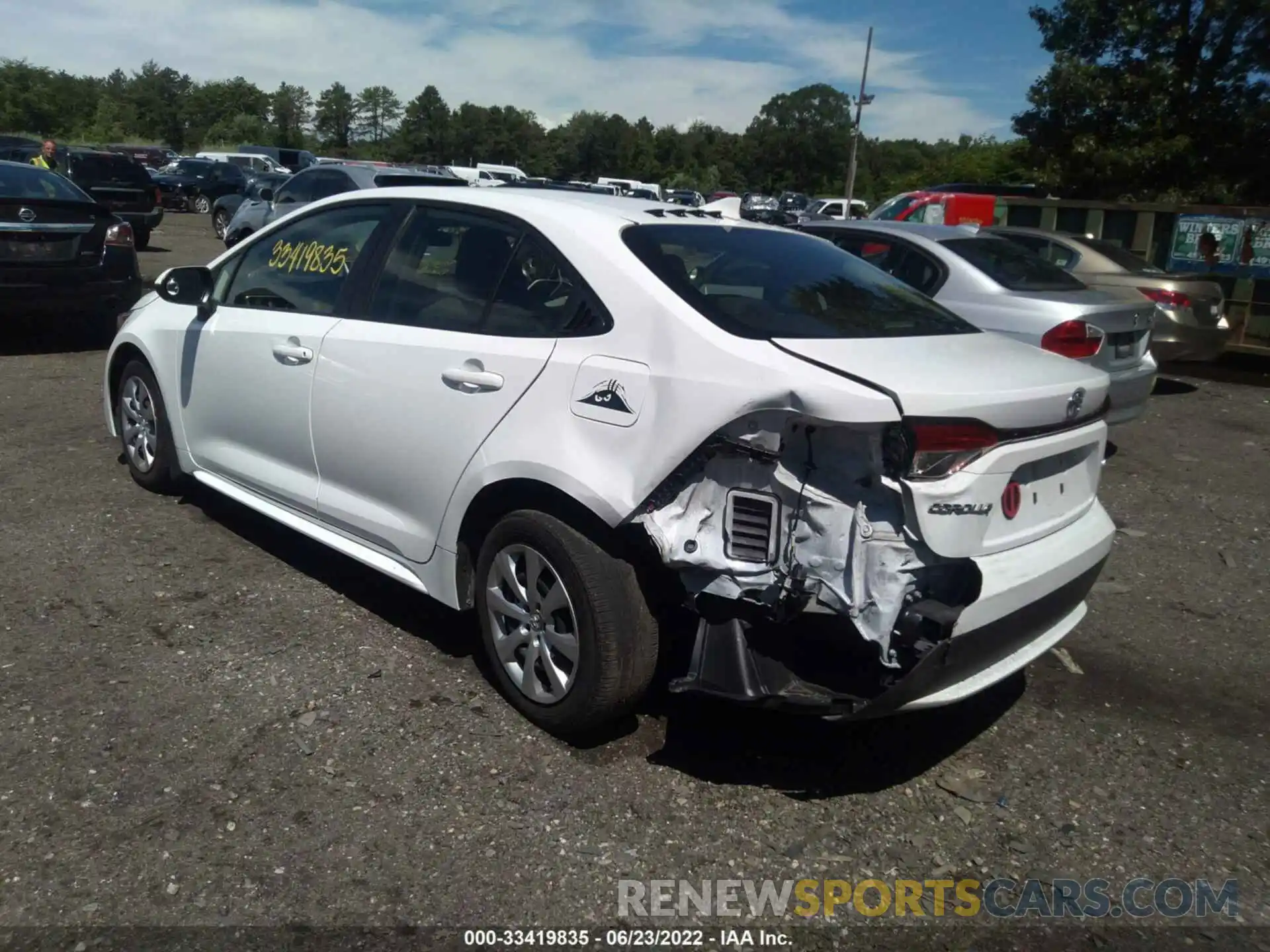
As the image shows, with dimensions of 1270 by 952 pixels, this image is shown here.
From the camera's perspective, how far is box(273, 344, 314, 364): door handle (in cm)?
417

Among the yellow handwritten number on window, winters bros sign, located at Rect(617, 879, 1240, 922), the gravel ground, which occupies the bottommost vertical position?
winters bros sign, located at Rect(617, 879, 1240, 922)

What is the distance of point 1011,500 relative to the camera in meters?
3.06

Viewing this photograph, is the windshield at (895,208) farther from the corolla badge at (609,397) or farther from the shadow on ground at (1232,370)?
the corolla badge at (609,397)

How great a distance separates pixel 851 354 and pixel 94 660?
287cm

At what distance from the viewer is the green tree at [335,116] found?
104 metres

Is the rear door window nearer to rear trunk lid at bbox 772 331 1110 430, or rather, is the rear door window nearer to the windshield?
rear trunk lid at bbox 772 331 1110 430

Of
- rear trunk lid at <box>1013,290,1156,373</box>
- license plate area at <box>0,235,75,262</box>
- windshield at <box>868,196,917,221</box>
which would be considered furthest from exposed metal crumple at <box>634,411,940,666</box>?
windshield at <box>868,196,917,221</box>

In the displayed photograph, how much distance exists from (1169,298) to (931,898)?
27.8 feet

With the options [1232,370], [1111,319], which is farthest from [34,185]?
[1232,370]

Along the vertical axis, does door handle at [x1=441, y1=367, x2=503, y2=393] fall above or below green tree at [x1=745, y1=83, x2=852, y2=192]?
below

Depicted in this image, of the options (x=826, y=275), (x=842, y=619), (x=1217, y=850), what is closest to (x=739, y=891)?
(x=842, y=619)

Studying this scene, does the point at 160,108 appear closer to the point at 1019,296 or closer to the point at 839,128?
the point at 839,128

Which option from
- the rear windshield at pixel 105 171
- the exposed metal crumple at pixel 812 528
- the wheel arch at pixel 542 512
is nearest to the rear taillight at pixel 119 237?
the wheel arch at pixel 542 512

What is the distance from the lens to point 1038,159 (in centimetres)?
2094
